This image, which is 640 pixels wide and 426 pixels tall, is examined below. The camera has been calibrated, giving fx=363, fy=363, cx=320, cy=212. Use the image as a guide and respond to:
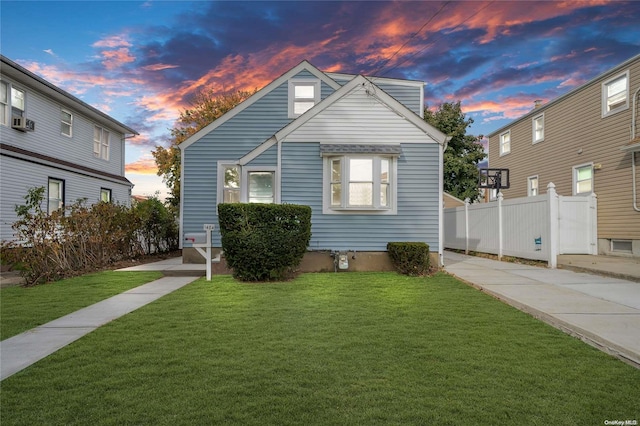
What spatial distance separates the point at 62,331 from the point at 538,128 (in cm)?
1946

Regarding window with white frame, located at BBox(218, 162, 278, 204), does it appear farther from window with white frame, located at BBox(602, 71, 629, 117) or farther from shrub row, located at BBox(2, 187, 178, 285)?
window with white frame, located at BBox(602, 71, 629, 117)

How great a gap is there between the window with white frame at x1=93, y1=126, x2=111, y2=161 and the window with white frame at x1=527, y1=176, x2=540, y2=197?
21.2 m

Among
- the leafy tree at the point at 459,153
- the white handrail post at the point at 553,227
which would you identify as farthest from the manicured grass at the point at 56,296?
the leafy tree at the point at 459,153

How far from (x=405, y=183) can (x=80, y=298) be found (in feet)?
26.4

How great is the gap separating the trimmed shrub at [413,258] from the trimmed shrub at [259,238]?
2.81 metres

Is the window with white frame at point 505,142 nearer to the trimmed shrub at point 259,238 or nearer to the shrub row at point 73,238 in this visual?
the trimmed shrub at point 259,238

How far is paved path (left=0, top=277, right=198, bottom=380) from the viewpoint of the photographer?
3.68 meters

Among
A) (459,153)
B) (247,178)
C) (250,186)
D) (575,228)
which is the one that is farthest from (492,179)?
(247,178)

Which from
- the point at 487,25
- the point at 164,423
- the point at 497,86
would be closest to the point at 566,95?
the point at 497,86

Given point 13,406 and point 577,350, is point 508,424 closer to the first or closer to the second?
point 577,350

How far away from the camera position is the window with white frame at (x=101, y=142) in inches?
691

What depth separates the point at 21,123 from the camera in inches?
488

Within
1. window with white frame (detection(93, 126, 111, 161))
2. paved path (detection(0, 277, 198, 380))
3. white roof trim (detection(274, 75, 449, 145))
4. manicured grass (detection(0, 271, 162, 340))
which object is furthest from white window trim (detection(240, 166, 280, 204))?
window with white frame (detection(93, 126, 111, 161))

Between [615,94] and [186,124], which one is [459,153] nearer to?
[615,94]
